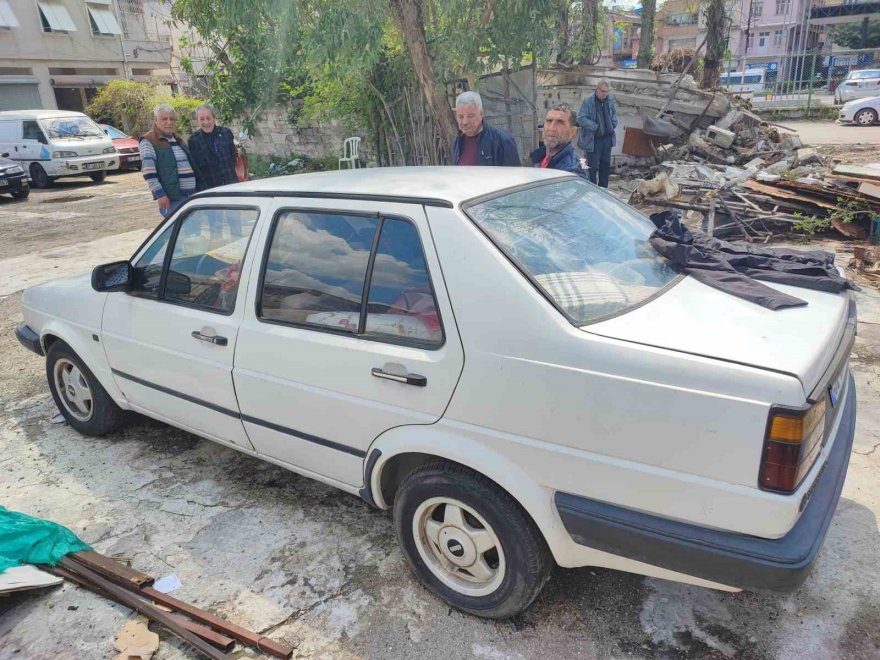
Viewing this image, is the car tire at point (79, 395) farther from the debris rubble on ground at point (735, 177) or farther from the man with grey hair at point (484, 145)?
the debris rubble on ground at point (735, 177)

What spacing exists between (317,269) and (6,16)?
109ft

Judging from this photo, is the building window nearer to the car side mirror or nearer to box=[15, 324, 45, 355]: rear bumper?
box=[15, 324, 45, 355]: rear bumper

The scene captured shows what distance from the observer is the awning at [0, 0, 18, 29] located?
1069 inches

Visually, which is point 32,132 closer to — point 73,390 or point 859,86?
point 73,390

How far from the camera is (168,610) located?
2637 mm

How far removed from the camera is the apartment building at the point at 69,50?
92.3 ft

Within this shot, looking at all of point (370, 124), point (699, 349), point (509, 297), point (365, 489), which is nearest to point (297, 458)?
point (365, 489)

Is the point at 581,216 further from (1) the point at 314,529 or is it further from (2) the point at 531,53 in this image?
(2) the point at 531,53

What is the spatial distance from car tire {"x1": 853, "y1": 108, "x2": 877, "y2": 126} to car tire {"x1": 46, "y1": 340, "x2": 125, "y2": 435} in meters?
24.2

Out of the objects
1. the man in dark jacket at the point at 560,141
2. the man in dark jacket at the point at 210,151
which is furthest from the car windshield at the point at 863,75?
the man in dark jacket at the point at 210,151

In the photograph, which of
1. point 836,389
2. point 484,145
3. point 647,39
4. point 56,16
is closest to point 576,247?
point 836,389

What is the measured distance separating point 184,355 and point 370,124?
891 centimetres

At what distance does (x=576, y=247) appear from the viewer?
263cm

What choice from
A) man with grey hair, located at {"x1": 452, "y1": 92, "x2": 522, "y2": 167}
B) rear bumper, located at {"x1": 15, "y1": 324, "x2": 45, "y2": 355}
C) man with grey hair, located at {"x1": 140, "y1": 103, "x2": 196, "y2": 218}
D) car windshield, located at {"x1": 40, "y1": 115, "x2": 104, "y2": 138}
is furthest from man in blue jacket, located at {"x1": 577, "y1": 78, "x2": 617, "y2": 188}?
car windshield, located at {"x1": 40, "y1": 115, "x2": 104, "y2": 138}
